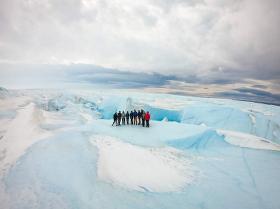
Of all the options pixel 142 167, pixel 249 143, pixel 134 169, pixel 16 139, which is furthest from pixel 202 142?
pixel 16 139

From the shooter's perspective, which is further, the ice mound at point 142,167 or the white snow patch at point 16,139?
the white snow patch at point 16,139

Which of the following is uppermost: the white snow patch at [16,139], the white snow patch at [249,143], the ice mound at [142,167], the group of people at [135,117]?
the group of people at [135,117]

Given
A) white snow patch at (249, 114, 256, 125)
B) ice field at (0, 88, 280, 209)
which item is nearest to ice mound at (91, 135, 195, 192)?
ice field at (0, 88, 280, 209)

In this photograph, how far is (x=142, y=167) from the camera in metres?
6.88

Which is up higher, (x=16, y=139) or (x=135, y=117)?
(x=135, y=117)

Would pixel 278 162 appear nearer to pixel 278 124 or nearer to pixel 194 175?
pixel 194 175

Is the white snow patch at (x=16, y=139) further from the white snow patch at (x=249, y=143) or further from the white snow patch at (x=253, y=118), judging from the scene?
the white snow patch at (x=253, y=118)

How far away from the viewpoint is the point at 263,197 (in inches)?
223

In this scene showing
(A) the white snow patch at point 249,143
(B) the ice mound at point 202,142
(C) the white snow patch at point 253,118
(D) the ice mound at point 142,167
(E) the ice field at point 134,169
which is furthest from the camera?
(C) the white snow patch at point 253,118

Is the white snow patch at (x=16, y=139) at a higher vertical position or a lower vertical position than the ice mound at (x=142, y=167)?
lower

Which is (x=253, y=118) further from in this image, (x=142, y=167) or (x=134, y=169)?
(x=134, y=169)

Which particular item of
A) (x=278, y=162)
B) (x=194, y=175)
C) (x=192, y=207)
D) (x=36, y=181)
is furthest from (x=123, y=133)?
(x=278, y=162)

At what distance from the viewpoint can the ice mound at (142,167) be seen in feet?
19.2

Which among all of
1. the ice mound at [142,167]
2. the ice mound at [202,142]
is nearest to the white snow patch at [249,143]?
the ice mound at [202,142]
